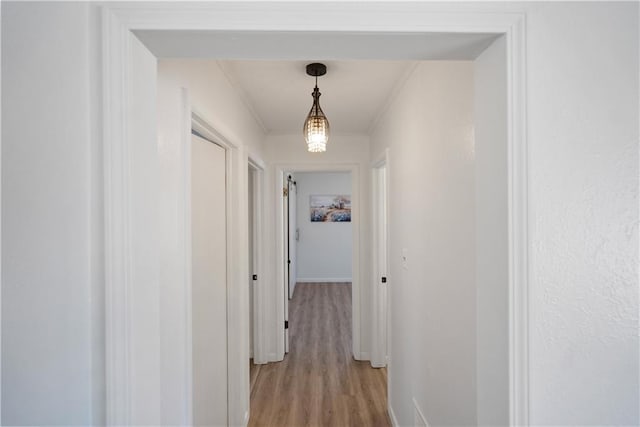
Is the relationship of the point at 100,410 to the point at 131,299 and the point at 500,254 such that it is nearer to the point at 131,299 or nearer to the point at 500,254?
the point at 131,299

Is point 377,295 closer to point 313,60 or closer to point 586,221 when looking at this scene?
point 313,60

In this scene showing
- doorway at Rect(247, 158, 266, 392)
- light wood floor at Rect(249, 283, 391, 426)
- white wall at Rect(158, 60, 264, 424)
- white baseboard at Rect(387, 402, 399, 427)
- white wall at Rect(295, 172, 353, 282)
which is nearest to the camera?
white wall at Rect(158, 60, 264, 424)

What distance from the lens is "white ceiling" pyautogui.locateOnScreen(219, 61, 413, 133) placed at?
178 centimetres

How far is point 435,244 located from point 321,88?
1.29 meters

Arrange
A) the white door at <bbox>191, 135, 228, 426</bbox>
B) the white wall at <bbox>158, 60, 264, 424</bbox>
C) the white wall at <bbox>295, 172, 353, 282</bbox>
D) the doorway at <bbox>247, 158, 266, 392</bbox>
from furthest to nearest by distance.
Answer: the white wall at <bbox>295, 172, 353, 282</bbox>
the doorway at <bbox>247, 158, 266, 392</bbox>
the white door at <bbox>191, 135, 228, 426</bbox>
the white wall at <bbox>158, 60, 264, 424</bbox>

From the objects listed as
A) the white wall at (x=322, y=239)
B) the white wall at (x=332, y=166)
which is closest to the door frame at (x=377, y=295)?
the white wall at (x=332, y=166)

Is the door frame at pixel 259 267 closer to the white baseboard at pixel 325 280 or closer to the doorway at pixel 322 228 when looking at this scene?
the doorway at pixel 322 228

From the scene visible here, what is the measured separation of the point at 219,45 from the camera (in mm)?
760

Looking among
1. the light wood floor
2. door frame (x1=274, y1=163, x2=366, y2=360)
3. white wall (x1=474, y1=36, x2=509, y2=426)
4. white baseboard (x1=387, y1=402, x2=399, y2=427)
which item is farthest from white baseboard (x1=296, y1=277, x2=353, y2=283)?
white wall (x1=474, y1=36, x2=509, y2=426)

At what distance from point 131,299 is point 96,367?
6.1 inches

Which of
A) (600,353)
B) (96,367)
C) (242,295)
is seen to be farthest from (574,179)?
(242,295)

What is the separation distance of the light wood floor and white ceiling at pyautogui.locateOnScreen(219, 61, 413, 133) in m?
2.34

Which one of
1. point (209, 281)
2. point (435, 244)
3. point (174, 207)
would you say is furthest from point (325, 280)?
point (174, 207)

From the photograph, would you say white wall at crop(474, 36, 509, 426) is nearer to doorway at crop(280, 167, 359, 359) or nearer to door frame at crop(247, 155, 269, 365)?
door frame at crop(247, 155, 269, 365)
